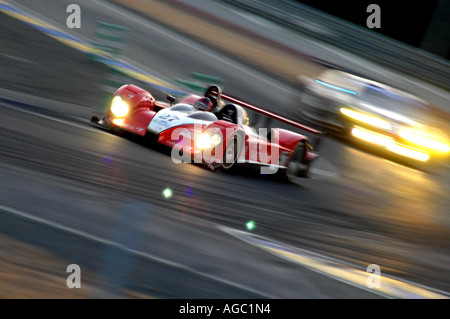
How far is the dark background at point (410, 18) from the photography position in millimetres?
25203

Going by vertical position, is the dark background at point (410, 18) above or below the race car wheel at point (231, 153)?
above

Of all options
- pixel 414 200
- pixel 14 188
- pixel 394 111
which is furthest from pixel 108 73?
pixel 14 188

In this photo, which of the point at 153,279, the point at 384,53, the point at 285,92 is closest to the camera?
the point at 153,279

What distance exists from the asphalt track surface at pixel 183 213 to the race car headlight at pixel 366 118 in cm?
156

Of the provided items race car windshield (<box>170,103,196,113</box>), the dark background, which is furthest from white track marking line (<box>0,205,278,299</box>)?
the dark background

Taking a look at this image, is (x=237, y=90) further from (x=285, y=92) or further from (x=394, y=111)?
(x=394, y=111)

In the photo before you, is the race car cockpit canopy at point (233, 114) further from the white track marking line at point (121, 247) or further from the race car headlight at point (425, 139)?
the race car headlight at point (425, 139)

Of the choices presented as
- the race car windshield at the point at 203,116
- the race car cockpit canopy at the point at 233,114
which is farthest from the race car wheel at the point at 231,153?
the race car cockpit canopy at the point at 233,114

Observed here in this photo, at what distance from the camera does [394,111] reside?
1288 cm

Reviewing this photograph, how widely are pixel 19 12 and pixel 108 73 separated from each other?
4098mm

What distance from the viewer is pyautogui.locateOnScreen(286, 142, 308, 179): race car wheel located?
9172 millimetres

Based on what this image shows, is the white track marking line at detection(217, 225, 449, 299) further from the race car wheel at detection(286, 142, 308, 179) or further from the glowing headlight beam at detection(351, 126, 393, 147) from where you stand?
the glowing headlight beam at detection(351, 126, 393, 147)

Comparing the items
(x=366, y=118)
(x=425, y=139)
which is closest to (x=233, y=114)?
(x=366, y=118)
